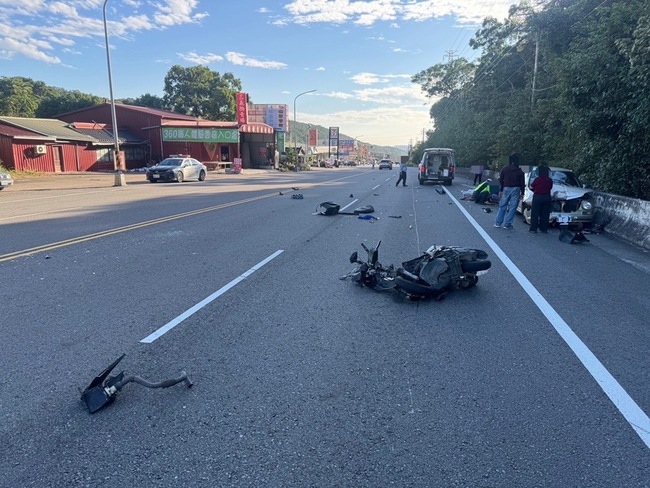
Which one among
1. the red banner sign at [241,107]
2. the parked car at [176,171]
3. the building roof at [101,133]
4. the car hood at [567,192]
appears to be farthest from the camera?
the red banner sign at [241,107]

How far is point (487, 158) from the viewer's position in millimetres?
37750

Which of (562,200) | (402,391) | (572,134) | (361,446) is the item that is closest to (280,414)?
(361,446)

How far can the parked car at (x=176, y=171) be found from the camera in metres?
30.1

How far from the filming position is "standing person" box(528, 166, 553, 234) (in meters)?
11.6

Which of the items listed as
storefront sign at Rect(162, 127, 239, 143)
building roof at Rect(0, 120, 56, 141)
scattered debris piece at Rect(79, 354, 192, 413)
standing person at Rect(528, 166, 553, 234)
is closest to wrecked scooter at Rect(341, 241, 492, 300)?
scattered debris piece at Rect(79, 354, 192, 413)

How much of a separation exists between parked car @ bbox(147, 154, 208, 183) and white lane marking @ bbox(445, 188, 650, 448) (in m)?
27.0

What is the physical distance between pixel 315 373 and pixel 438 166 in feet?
93.6

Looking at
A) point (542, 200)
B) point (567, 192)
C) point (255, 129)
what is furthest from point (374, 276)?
point (255, 129)

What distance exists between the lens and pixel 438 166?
30875 millimetres

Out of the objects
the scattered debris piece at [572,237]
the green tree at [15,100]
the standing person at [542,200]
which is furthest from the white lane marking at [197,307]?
the green tree at [15,100]

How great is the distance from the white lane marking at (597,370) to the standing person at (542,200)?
17.6 ft

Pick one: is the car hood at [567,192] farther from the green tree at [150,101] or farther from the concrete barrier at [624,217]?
the green tree at [150,101]

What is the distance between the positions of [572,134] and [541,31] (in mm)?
10213

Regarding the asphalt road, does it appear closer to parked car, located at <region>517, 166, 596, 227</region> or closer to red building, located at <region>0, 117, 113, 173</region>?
parked car, located at <region>517, 166, 596, 227</region>
